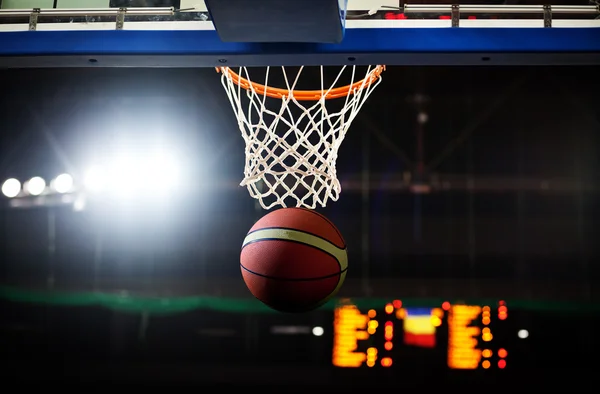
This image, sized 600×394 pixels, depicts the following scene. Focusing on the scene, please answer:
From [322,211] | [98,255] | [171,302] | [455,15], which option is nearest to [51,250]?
[98,255]

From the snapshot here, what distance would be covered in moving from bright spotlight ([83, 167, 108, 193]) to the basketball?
13.5ft

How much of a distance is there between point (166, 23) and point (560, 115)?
532cm

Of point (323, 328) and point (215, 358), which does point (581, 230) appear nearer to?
point (323, 328)

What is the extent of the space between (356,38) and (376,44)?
0.17ft

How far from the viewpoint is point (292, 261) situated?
160cm

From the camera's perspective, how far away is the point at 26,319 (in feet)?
17.3

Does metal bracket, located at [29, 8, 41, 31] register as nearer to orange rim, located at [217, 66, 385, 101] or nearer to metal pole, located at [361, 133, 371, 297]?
orange rim, located at [217, 66, 385, 101]

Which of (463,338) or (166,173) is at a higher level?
(166,173)

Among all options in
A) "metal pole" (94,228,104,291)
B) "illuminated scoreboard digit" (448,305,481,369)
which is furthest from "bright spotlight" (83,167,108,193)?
"illuminated scoreboard digit" (448,305,481,369)

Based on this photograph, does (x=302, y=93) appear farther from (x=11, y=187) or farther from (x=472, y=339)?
(x=11, y=187)

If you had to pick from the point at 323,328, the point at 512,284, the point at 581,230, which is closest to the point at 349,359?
the point at 323,328

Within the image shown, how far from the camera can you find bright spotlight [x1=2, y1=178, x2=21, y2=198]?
546 cm

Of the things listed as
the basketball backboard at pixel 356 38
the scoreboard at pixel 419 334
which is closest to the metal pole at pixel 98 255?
the scoreboard at pixel 419 334

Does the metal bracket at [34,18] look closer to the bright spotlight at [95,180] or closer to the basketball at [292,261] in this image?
the basketball at [292,261]
